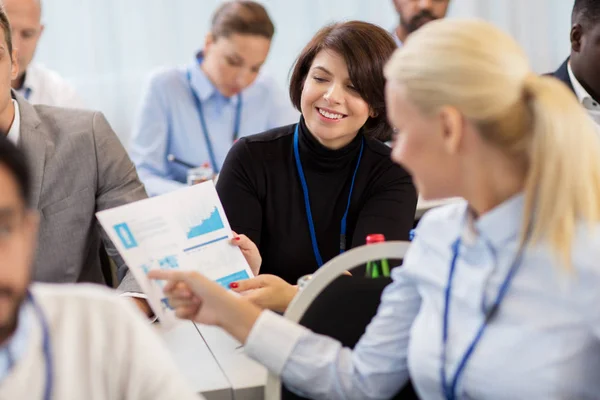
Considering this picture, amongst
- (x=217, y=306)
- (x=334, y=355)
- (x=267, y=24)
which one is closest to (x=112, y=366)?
(x=217, y=306)

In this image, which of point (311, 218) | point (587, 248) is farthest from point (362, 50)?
point (587, 248)

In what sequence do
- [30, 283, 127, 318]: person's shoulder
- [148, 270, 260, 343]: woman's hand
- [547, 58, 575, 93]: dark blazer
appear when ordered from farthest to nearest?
[547, 58, 575, 93]: dark blazer → [148, 270, 260, 343]: woman's hand → [30, 283, 127, 318]: person's shoulder

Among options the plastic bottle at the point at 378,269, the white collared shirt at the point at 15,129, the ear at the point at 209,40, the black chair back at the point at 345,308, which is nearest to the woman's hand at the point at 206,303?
the black chair back at the point at 345,308

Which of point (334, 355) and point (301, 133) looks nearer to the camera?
point (334, 355)

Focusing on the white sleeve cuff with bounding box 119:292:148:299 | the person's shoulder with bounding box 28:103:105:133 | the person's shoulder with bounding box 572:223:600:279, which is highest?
the person's shoulder with bounding box 28:103:105:133

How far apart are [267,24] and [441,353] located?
2.90 meters

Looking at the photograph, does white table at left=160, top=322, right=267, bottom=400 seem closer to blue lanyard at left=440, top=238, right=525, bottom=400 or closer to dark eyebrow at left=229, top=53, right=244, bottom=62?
blue lanyard at left=440, top=238, right=525, bottom=400

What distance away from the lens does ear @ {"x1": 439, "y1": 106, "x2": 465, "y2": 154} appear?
1.28m

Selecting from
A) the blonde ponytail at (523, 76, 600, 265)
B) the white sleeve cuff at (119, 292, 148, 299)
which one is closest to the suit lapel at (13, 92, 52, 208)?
the white sleeve cuff at (119, 292, 148, 299)

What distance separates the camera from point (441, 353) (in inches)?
54.4

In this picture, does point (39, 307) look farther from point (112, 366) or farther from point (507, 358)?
point (507, 358)

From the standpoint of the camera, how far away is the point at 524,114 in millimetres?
1280

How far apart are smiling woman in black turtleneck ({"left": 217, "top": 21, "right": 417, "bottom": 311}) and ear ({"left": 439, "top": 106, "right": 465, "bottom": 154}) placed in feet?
3.11

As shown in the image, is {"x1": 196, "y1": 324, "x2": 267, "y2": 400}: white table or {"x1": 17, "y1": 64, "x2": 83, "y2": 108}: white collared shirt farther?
{"x1": 17, "y1": 64, "x2": 83, "y2": 108}: white collared shirt
